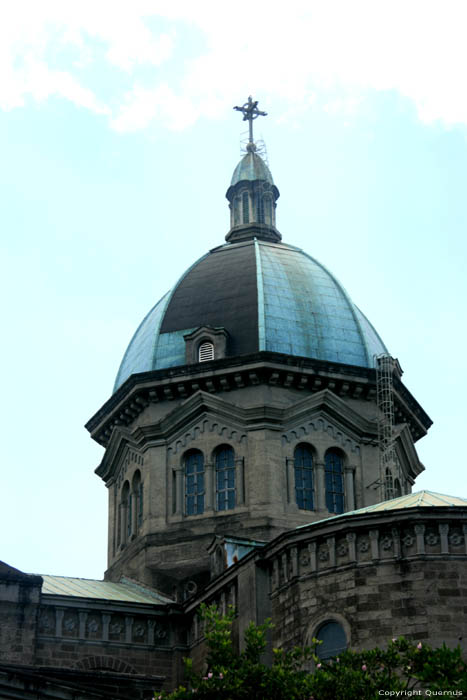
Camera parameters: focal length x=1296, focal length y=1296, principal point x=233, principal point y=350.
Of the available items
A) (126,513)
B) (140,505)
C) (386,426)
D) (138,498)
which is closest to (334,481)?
(386,426)

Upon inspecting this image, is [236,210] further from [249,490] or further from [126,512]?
[249,490]

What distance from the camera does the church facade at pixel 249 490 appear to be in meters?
33.4

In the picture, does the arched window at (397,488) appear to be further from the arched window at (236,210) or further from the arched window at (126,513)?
the arched window at (236,210)

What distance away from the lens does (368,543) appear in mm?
33688

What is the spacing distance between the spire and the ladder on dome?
9889mm

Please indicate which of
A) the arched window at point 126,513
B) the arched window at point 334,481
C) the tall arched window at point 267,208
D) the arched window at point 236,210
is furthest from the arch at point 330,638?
the arched window at point 236,210

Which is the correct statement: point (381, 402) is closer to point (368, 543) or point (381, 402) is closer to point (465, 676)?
point (368, 543)

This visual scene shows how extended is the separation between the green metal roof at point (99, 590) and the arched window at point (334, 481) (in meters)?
6.87

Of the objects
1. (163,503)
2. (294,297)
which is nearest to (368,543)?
(163,503)

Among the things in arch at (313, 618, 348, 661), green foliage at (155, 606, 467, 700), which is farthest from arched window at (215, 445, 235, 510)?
green foliage at (155, 606, 467, 700)

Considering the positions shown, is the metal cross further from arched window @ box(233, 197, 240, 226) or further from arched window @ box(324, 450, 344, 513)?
arched window @ box(324, 450, 344, 513)

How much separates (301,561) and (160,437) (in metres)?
14.1

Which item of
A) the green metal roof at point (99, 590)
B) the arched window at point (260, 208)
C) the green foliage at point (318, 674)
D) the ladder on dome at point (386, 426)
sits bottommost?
the green foliage at point (318, 674)

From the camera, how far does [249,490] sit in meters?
45.4
